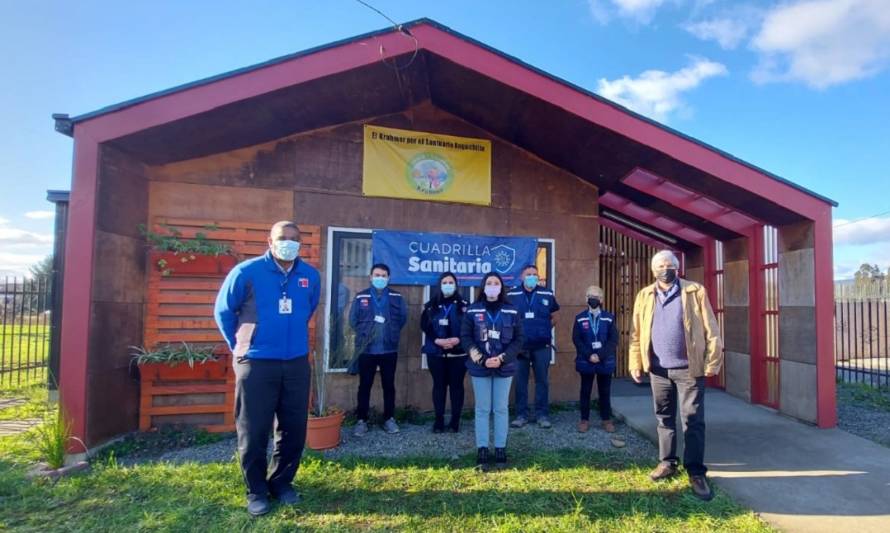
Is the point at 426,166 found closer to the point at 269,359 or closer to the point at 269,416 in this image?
the point at 269,359

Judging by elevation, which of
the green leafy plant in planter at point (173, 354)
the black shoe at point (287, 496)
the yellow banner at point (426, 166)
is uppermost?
the yellow banner at point (426, 166)

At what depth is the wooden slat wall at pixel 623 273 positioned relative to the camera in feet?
27.3

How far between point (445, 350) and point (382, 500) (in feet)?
6.21

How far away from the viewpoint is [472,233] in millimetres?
6004

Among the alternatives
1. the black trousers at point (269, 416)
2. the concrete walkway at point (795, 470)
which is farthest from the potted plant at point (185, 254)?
the concrete walkway at point (795, 470)

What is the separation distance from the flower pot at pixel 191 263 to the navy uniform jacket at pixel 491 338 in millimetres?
2884

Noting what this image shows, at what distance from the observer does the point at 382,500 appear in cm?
A: 330

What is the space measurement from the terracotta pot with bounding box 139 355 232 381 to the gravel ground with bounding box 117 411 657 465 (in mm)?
723

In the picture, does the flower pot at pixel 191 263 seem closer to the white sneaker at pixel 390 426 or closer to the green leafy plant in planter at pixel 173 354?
the green leafy plant in planter at pixel 173 354

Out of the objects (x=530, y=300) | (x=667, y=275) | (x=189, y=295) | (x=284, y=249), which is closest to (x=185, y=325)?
(x=189, y=295)

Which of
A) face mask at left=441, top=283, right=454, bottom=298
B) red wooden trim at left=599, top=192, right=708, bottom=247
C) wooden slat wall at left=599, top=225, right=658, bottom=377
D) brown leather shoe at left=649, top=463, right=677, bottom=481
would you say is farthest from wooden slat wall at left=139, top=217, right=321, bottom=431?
wooden slat wall at left=599, top=225, right=658, bottom=377

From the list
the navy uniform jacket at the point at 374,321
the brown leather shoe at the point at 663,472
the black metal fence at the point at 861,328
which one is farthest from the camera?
the black metal fence at the point at 861,328

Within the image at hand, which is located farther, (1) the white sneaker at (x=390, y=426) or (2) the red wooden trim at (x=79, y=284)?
(1) the white sneaker at (x=390, y=426)

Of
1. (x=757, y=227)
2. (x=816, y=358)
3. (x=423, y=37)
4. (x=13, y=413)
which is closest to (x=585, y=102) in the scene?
(x=423, y=37)
